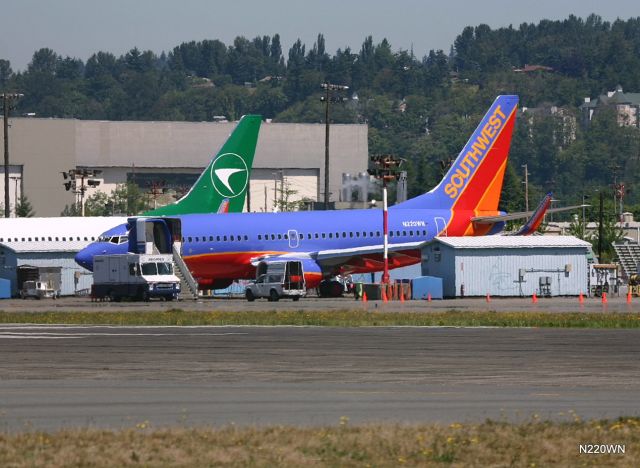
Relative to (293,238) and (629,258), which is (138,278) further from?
(629,258)

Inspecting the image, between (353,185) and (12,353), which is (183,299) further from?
(353,185)

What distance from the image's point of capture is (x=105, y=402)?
26.2 m

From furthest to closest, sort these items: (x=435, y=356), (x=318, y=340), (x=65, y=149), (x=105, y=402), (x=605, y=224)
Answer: (x=65, y=149) → (x=605, y=224) → (x=318, y=340) → (x=435, y=356) → (x=105, y=402)

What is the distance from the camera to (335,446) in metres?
21.2

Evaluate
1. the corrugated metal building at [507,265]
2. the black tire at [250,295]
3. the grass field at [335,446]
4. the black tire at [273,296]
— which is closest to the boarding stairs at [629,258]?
the corrugated metal building at [507,265]

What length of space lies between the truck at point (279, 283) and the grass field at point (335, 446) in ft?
163

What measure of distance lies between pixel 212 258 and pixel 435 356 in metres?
40.6

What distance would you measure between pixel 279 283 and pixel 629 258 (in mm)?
31034

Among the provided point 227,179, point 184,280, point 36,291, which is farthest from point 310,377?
point 227,179

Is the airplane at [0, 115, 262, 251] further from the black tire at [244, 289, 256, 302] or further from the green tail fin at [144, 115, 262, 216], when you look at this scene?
the black tire at [244, 289, 256, 302]

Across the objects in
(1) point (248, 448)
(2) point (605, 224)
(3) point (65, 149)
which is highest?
(3) point (65, 149)

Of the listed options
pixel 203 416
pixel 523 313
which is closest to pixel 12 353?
pixel 203 416

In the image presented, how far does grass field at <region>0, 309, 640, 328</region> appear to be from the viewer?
49906mm

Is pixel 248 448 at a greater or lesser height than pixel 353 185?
lesser
